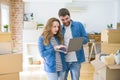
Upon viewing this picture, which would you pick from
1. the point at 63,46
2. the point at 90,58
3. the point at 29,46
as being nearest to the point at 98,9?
the point at 90,58

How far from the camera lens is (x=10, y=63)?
2725mm

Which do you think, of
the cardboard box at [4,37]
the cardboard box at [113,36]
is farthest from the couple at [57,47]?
the cardboard box at [113,36]

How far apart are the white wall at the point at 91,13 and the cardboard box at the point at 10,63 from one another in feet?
17.3

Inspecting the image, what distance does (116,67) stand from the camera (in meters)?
2.94

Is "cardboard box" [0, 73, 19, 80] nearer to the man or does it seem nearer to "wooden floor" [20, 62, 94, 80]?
the man

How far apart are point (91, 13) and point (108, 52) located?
168 inches

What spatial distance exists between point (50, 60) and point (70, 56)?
0.33m

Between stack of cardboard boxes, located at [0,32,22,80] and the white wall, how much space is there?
522cm

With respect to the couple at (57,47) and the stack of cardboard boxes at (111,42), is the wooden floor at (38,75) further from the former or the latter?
the couple at (57,47)

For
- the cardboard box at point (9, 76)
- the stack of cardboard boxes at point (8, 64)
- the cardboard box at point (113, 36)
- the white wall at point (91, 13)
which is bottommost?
the cardboard box at point (9, 76)

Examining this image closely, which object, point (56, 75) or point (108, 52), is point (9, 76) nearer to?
point (56, 75)

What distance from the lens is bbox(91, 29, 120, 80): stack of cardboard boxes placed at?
320 centimetres

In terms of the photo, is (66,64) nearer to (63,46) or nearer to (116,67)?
(63,46)

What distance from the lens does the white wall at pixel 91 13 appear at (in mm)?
7969
